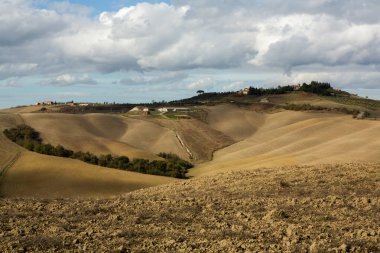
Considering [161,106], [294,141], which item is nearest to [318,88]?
[161,106]

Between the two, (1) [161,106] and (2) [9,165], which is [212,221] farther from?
(1) [161,106]

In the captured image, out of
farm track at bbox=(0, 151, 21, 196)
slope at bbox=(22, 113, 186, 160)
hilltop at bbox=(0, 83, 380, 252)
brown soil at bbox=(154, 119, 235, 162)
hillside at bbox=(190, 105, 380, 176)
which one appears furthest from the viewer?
brown soil at bbox=(154, 119, 235, 162)

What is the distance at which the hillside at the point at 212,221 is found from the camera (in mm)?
10859

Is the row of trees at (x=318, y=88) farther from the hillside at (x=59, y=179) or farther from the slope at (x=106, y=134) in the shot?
the hillside at (x=59, y=179)

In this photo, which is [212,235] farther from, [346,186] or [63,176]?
[63,176]

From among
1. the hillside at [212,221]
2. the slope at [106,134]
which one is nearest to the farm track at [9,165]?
the slope at [106,134]

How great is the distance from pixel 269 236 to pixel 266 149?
6399cm

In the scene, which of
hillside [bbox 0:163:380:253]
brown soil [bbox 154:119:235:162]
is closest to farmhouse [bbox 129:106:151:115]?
brown soil [bbox 154:119:235:162]

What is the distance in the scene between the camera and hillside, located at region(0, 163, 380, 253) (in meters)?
10.9

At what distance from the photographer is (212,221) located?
13.5 metres

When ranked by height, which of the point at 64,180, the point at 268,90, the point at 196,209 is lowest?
the point at 64,180

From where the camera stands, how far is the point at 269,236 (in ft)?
38.2

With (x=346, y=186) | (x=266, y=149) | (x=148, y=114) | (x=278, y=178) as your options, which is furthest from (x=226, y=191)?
(x=148, y=114)

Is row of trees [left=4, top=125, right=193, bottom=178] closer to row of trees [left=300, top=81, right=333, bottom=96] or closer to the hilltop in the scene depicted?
the hilltop
